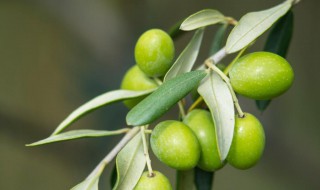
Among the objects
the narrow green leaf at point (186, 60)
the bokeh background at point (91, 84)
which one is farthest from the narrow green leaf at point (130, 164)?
the bokeh background at point (91, 84)

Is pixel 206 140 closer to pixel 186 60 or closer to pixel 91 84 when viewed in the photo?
pixel 186 60

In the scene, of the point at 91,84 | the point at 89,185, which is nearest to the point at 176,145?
the point at 89,185

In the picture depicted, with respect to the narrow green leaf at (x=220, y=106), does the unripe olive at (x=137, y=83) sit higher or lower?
higher

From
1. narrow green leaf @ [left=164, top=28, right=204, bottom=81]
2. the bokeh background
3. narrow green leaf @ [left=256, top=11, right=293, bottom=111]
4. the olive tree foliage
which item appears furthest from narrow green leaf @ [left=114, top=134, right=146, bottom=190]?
the bokeh background

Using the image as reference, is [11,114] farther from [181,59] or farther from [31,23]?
[181,59]

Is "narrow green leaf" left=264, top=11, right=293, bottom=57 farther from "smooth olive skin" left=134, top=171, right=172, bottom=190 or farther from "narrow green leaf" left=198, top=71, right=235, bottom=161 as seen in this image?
"smooth olive skin" left=134, top=171, right=172, bottom=190

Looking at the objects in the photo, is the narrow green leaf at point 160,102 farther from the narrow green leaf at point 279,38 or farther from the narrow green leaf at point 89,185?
the narrow green leaf at point 279,38

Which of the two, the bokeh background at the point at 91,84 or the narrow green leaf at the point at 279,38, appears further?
the bokeh background at the point at 91,84
